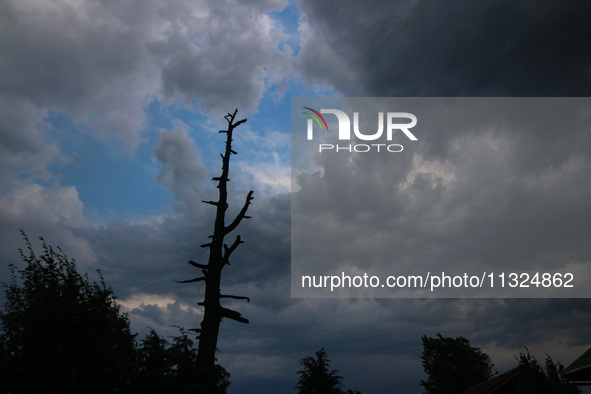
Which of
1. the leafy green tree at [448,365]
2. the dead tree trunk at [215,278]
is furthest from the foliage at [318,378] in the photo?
the dead tree trunk at [215,278]

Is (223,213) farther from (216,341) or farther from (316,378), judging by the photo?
(316,378)

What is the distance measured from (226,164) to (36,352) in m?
10.1

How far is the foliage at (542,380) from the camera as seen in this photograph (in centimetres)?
1723

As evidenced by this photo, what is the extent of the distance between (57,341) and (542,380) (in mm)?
18557

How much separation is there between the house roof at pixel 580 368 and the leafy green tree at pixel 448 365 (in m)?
29.1

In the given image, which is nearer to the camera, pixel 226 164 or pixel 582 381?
pixel 226 164

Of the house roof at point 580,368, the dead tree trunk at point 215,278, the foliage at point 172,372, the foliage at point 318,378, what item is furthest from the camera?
the foliage at point 318,378

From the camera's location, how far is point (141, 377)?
12023mm

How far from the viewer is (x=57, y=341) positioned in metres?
13.4

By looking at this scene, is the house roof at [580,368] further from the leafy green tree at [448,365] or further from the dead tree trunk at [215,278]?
the leafy green tree at [448,365]

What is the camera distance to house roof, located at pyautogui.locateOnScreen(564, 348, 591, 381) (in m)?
22.0

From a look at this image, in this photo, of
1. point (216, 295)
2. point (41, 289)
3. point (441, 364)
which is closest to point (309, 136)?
point (216, 295)

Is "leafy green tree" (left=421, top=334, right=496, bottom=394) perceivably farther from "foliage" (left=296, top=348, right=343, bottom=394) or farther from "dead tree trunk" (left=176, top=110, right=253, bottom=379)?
"dead tree trunk" (left=176, top=110, right=253, bottom=379)

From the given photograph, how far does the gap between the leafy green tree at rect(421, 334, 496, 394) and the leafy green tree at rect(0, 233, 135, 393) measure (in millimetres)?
46001
